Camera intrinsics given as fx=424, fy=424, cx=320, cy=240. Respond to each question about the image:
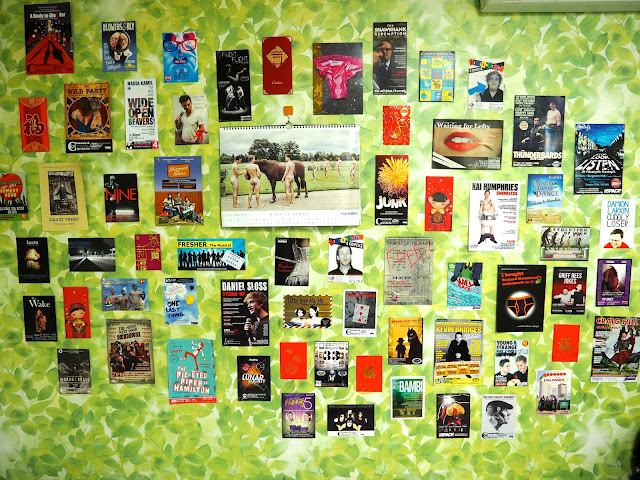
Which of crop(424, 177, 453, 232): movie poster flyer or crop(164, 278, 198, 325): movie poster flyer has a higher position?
crop(424, 177, 453, 232): movie poster flyer

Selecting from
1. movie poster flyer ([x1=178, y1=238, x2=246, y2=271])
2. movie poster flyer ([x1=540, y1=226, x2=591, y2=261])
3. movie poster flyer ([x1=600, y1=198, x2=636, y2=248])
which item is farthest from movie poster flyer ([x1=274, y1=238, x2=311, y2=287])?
movie poster flyer ([x1=600, y1=198, x2=636, y2=248])

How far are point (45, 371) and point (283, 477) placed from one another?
110cm

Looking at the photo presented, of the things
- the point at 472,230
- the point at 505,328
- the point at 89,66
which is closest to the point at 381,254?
the point at 472,230

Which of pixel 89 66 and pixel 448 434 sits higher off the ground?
pixel 89 66

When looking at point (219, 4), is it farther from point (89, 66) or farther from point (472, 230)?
point (472, 230)

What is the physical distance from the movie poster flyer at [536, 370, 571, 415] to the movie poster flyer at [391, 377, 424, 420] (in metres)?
0.50

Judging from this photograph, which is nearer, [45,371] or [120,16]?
[120,16]

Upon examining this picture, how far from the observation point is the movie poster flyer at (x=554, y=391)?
1.77 metres

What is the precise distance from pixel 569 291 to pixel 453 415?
0.70m

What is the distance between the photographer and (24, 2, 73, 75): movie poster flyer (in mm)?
1681

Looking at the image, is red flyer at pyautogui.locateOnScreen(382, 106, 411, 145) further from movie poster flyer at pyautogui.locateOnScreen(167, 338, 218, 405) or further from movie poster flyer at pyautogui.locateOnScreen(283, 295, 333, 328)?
movie poster flyer at pyautogui.locateOnScreen(167, 338, 218, 405)

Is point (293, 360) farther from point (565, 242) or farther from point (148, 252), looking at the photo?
point (565, 242)

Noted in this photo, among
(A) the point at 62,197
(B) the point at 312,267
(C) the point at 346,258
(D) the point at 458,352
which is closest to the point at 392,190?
(C) the point at 346,258

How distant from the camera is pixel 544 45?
1.66m
